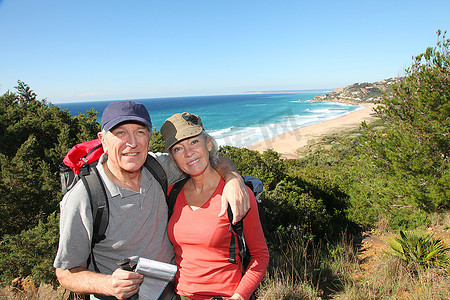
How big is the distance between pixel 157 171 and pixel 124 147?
0.36 meters

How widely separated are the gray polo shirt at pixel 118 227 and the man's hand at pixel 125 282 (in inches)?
11.5

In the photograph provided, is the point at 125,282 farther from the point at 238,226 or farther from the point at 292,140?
the point at 292,140

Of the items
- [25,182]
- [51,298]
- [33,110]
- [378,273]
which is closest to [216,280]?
[51,298]

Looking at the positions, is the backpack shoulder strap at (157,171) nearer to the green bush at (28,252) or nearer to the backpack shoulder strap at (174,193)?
the backpack shoulder strap at (174,193)

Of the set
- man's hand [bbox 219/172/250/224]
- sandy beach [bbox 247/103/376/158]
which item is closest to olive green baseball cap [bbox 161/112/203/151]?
man's hand [bbox 219/172/250/224]

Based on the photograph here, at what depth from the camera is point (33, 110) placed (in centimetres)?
980

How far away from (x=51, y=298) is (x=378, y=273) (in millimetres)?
4712

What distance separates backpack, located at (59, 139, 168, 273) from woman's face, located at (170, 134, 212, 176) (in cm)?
22

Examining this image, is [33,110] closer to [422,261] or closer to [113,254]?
[113,254]

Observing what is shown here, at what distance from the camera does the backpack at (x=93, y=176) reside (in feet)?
5.28

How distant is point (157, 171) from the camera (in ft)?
6.84

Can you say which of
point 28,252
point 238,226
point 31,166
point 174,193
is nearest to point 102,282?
point 174,193

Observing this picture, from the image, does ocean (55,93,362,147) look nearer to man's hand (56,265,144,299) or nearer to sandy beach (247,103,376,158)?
sandy beach (247,103,376,158)

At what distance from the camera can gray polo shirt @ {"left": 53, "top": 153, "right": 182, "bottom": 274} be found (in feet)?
5.02
